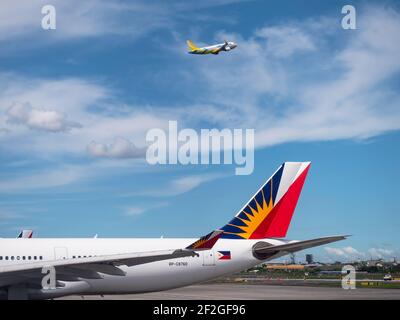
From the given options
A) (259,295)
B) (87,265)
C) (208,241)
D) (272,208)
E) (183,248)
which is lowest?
(259,295)

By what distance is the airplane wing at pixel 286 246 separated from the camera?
22439 millimetres

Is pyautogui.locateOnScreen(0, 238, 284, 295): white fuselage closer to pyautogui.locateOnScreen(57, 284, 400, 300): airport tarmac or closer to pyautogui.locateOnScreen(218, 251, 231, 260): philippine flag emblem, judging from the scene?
pyautogui.locateOnScreen(218, 251, 231, 260): philippine flag emblem

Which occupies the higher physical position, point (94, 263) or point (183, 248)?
point (183, 248)

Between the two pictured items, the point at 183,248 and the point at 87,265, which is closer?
the point at 87,265

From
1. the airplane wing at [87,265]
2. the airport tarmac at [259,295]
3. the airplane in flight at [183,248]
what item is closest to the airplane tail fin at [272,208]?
the airplane in flight at [183,248]

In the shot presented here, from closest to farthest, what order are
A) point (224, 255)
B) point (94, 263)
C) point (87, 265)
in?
1. point (94, 263)
2. point (87, 265)
3. point (224, 255)

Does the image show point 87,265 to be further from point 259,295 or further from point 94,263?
point 259,295

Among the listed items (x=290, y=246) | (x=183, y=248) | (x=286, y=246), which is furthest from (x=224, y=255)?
(x=290, y=246)

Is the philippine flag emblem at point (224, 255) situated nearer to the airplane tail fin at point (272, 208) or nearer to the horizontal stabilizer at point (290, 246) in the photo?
the airplane tail fin at point (272, 208)

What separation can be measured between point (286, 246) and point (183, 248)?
4616mm

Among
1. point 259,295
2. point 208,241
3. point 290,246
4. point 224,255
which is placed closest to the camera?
point 208,241

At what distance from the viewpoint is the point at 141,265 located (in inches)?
980
